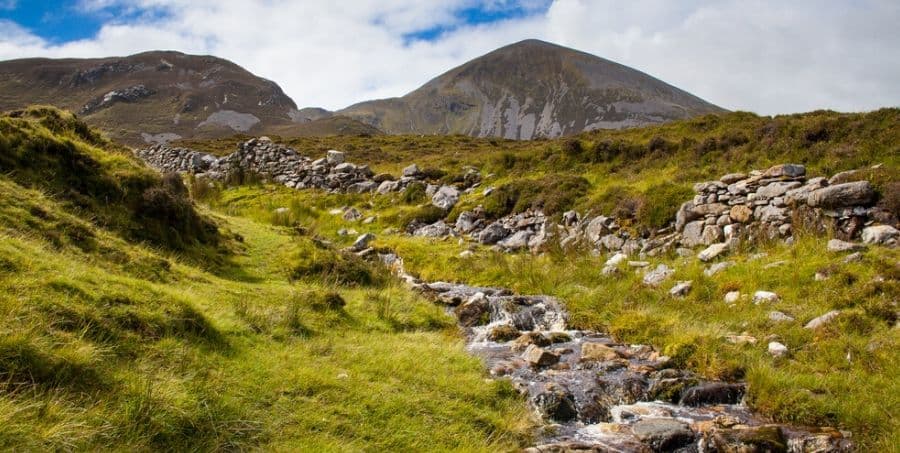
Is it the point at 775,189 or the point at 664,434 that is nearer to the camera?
the point at 664,434

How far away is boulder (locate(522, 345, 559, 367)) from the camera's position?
9.76m

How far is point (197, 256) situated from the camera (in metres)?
13.1

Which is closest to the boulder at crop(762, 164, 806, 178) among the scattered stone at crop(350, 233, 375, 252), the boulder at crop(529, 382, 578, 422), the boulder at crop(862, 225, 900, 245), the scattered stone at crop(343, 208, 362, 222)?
the boulder at crop(862, 225, 900, 245)

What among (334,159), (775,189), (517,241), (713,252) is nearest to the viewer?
(713,252)

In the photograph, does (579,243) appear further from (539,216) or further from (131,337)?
(131,337)

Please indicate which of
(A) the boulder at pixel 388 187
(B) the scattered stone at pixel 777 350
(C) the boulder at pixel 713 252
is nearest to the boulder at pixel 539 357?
(B) the scattered stone at pixel 777 350

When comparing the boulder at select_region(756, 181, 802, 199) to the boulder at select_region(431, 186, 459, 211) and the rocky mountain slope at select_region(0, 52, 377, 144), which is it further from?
the rocky mountain slope at select_region(0, 52, 377, 144)

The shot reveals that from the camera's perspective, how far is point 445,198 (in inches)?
1032

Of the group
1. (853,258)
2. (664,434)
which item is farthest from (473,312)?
(853,258)

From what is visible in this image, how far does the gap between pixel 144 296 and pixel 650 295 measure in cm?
1094

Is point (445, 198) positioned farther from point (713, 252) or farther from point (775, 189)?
point (775, 189)

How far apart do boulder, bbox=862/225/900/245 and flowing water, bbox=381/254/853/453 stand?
20.1 ft

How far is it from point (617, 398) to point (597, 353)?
1.77 m

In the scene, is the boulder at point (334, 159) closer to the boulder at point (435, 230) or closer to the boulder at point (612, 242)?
the boulder at point (435, 230)
